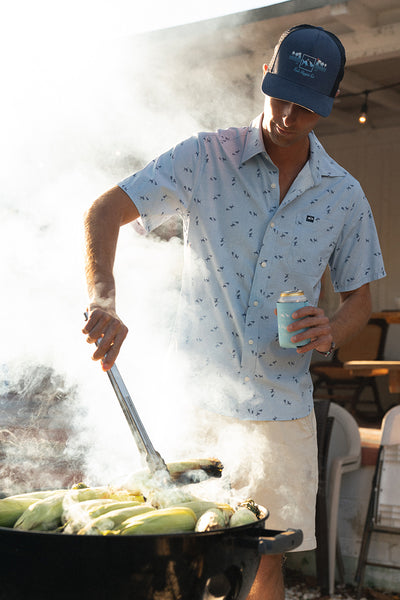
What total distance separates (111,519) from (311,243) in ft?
3.57

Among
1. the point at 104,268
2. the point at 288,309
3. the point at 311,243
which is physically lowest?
the point at 288,309

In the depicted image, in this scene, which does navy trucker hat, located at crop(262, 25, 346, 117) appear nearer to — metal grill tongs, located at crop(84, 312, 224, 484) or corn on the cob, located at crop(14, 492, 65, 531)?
metal grill tongs, located at crop(84, 312, 224, 484)

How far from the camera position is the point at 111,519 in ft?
4.32

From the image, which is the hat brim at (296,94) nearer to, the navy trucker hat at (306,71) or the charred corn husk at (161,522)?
the navy trucker hat at (306,71)

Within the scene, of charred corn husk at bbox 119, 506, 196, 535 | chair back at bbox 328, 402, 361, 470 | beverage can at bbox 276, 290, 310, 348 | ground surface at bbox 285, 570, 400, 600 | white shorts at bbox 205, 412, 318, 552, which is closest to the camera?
charred corn husk at bbox 119, 506, 196, 535

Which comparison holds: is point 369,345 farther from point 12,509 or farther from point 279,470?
point 12,509

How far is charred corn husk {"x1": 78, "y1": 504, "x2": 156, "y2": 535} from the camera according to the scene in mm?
1278

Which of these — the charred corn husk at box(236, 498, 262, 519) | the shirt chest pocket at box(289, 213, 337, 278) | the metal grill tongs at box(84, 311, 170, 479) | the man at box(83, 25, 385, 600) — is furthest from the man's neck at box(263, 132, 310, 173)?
the charred corn husk at box(236, 498, 262, 519)

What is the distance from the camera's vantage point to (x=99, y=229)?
1875 millimetres

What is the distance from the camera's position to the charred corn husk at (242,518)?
4.48 ft

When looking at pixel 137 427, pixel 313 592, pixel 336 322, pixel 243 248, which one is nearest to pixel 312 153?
pixel 243 248

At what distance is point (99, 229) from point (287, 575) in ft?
8.93

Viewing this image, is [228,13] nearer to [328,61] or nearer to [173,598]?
[328,61]

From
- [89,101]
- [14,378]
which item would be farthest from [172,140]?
[14,378]
